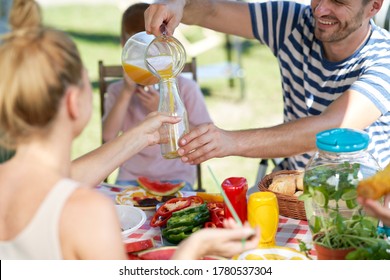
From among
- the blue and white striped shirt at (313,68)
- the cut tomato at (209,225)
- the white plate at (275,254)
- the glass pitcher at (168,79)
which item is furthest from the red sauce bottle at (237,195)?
the blue and white striped shirt at (313,68)

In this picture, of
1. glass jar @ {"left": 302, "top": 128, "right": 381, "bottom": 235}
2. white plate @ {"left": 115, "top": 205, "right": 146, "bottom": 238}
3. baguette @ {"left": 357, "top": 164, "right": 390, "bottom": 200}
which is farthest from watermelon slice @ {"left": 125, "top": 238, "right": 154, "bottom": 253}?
baguette @ {"left": 357, "top": 164, "right": 390, "bottom": 200}

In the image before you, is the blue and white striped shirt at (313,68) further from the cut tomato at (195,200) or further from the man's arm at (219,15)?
the cut tomato at (195,200)

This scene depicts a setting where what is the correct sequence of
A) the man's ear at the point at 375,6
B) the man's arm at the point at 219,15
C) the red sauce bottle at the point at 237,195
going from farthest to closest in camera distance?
the man's arm at the point at 219,15 → the man's ear at the point at 375,6 → the red sauce bottle at the point at 237,195

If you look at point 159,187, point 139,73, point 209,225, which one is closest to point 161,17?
point 139,73

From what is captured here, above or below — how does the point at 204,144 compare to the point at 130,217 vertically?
above

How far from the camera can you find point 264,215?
2420 mm

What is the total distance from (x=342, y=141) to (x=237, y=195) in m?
0.45

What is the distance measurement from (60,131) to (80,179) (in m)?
0.71

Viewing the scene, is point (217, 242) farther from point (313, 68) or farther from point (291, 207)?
point (313, 68)

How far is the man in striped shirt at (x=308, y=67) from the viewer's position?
10.2 ft

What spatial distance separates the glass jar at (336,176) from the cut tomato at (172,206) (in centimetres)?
58

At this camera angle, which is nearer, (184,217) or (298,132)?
(184,217)

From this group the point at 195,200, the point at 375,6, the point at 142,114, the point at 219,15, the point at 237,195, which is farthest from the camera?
the point at 142,114
